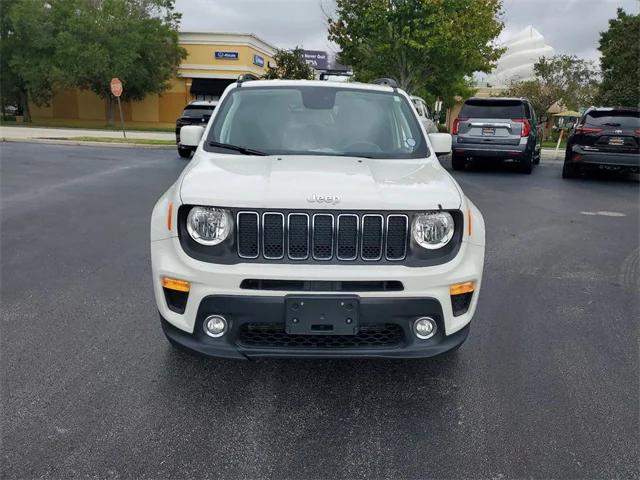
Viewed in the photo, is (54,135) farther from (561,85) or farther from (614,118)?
(561,85)

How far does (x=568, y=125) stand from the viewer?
1495 cm

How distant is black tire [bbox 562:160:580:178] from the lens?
44.9 ft

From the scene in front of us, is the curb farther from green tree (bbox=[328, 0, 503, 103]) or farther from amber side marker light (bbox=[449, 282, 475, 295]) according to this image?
amber side marker light (bbox=[449, 282, 475, 295])

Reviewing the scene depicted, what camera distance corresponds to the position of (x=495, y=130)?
14070 millimetres

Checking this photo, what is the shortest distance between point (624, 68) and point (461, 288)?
1328 inches

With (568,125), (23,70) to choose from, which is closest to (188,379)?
(568,125)

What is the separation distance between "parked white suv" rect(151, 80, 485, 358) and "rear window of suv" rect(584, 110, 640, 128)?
11.1 m

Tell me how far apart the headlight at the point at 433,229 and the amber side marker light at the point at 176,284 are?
1243 millimetres

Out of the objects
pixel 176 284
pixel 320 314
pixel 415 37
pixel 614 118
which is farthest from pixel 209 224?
pixel 415 37

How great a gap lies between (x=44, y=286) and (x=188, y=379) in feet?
7.91

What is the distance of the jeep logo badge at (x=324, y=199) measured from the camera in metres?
3.05

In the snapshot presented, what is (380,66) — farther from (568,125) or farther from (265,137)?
(265,137)

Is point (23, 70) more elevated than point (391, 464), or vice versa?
point (23, 70)

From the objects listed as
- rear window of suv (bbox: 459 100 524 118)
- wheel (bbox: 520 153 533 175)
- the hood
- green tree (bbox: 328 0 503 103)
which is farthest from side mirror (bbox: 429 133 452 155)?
green tree (bbox: 328 0 503 103)
